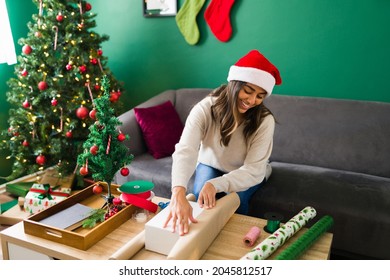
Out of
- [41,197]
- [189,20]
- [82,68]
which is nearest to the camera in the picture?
[41,197]

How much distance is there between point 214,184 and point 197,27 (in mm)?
1818

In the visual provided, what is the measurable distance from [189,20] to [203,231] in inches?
84.8

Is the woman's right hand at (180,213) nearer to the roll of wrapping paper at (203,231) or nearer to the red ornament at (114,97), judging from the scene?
the roll of wrapping paper at (203,231)

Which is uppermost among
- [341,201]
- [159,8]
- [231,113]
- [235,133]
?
[159,8]

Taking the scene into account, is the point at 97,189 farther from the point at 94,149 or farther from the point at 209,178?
the point at 209,178

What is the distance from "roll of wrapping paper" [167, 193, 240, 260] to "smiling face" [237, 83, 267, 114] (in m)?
0.43

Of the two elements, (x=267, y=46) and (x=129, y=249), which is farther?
(x=267, y=46)

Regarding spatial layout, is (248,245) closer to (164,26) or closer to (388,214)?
(388,214)

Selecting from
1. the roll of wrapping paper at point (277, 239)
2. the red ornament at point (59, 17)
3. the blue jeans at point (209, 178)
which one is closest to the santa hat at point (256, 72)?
the blue jeans at point (209, 178)

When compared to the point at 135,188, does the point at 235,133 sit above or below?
above

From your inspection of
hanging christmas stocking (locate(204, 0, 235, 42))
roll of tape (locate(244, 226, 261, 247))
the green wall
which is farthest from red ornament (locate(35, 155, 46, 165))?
roll of tape (locate(244, 226, 261, 247))

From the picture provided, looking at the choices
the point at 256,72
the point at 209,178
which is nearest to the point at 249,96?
the point at 256,72

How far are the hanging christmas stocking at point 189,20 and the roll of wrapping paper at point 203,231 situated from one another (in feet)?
6.03

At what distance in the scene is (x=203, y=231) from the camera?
131 cm
